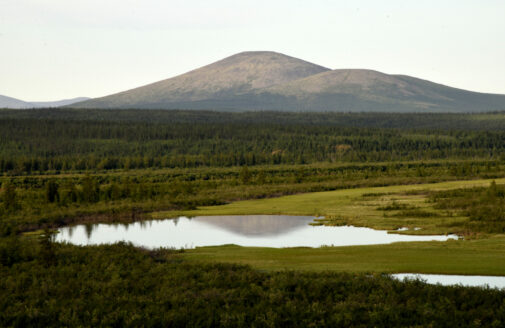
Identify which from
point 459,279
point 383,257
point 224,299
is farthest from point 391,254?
point 224,299

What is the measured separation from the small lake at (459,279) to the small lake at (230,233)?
1270 cm

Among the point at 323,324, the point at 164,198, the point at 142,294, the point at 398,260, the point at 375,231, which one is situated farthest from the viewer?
the point at 164,198

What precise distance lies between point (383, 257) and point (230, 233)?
18.6 m

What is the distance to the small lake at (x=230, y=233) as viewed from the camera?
139 ft

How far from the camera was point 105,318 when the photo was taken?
19891 mm

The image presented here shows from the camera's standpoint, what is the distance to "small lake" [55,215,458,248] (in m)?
42.2

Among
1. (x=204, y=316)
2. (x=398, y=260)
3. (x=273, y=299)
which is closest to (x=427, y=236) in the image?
(x=398, y=260)

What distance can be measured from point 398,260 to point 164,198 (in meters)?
46.7

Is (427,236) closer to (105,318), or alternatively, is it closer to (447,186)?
(105,318)

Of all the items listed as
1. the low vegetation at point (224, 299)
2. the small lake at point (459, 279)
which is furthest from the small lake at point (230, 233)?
the low vegetation at point (224, 299)

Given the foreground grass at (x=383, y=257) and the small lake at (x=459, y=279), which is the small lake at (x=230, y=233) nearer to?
the foreground grass at (x=383, y=257)

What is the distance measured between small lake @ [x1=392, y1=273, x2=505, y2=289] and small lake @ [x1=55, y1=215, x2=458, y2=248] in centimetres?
1270

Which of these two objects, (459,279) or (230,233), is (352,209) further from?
(459,279)

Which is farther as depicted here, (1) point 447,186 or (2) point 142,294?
(1) point 447,186
